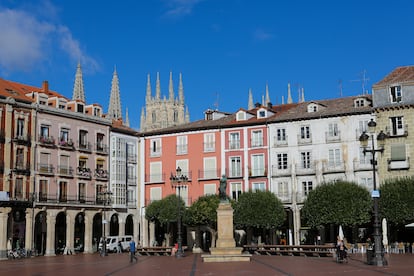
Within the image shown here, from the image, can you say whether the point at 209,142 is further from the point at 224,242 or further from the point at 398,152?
the point at 224,242

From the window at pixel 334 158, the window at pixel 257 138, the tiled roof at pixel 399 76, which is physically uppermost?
the tiled roof at pixel 399 76

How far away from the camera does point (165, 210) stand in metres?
63.5

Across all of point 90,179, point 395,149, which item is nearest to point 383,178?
point 395,149

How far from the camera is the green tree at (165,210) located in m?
63.2

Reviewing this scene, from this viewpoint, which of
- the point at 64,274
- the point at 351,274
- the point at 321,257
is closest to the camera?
the point at 351,274

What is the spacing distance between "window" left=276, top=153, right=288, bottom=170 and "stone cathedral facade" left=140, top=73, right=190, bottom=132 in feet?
318

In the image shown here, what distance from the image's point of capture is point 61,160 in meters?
62.9

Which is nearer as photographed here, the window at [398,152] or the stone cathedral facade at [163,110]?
the window at [398,152]

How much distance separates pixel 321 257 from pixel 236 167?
23.4 m

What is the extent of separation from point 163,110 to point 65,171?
9783cm

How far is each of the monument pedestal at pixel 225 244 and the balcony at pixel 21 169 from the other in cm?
2544

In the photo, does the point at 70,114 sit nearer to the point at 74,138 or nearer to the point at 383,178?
the point at 74,138

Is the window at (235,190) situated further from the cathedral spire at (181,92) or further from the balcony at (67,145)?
the cathedral spire at (181,92)

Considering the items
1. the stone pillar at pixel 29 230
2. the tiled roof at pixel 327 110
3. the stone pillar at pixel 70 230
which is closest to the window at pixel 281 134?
the tiled roof at pixel 327 110
